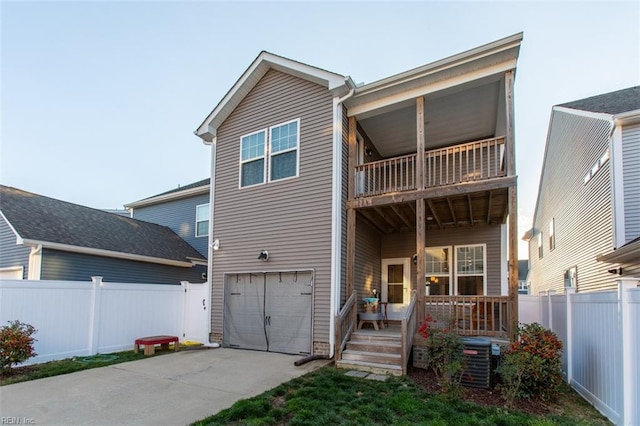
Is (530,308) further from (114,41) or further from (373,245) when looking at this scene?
(114,41)

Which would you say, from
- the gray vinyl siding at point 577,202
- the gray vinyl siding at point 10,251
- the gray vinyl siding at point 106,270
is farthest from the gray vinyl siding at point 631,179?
the gray vinyl siding at point 10,251

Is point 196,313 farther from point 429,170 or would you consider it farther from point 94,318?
point 429,170

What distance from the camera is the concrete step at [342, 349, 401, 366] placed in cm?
713

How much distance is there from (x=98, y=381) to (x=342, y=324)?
15.1ft

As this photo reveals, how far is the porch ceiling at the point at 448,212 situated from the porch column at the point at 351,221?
1.55 ft

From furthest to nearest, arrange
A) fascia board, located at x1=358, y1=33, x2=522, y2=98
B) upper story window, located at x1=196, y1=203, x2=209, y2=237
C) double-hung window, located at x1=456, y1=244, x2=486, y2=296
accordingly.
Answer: upper story window, located at x1=196, y1=203, x2=209, y2=237, double-hung window, located at x1=456, y1=244, x2=486, y2=296, fascia board, located at x1=358, y1=33, x2=522, y2=98

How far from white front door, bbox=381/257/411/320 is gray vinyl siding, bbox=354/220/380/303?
11.5 inches

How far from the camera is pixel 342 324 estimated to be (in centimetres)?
806

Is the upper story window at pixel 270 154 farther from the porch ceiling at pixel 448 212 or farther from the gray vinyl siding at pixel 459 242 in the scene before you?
Result: the gray vinyl siding at pixel 459 242

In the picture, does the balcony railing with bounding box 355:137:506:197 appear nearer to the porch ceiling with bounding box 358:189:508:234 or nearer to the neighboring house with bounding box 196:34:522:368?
the neighboring house with bounding box 196:34:522:368

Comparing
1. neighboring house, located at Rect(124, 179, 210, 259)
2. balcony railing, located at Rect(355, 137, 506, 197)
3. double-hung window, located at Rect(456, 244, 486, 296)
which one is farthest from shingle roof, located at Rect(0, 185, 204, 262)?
double-hung window, located at Rect(456, 244, 486, 296)

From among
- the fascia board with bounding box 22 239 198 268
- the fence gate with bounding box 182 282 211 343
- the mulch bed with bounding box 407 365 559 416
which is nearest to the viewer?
the mulch bed with bounding box 407 365 559 416

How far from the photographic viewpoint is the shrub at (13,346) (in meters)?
6.60

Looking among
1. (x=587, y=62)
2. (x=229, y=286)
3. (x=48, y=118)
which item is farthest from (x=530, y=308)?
(x=48, y=118)
